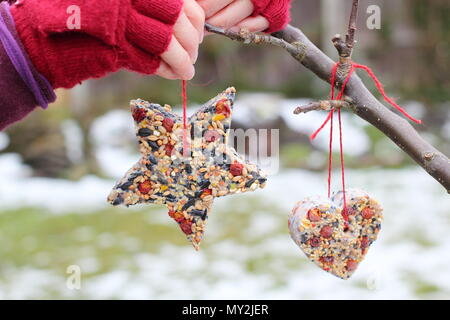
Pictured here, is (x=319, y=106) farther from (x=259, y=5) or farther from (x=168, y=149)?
(x=168, y=149)

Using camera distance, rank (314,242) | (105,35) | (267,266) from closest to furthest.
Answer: (105,35), (314,242), (267,266)

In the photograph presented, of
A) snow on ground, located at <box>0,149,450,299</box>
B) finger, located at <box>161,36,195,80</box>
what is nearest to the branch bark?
finger, located at <box>161,36,195,80</box>

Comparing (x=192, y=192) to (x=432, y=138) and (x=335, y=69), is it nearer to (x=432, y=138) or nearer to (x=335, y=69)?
(x=335, y=69)

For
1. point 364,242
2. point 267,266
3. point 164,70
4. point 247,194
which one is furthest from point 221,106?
point 247,194

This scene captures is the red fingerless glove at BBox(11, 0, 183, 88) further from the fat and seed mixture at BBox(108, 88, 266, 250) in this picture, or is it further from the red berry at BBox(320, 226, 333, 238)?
the red berry at BBox(320, 226, 333, 238)
